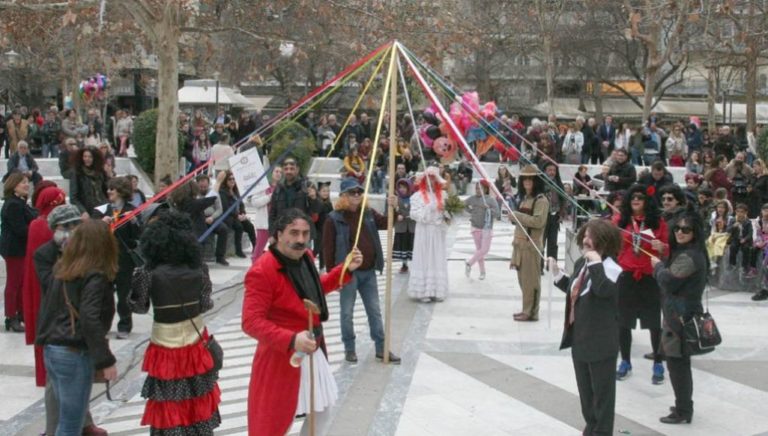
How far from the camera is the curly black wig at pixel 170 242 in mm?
5730

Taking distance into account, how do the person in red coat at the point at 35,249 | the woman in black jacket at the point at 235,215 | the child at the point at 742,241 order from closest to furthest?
the person in red coat at the point at 35,249, the child at the point at 742,241, the woman in black jacket at the point at 235,215

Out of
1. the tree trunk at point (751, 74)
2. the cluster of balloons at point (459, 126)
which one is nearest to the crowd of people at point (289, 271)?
the cluster of balloons at point (459, 126)

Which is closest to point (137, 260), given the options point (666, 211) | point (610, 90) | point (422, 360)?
point (422, 360)

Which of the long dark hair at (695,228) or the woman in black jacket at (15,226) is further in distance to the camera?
the woman in black jacket at (15,226)

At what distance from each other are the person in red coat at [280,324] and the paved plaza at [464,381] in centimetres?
172

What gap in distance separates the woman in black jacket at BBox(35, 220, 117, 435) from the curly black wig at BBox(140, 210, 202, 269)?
0.22 meters

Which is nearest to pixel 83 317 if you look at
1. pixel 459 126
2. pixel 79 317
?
pixel 79 317

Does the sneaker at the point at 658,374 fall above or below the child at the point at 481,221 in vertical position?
below

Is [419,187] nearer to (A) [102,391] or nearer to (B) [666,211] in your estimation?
(B) [666,211]

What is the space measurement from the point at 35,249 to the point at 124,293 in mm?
2039

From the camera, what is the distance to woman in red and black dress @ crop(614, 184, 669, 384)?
26.8 ft

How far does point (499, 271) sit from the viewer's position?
14148 millimetres

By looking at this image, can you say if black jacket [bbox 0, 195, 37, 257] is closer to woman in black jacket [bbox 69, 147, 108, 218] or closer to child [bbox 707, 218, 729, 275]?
woman in black jacket [bbox 69, 147, 108, 218]

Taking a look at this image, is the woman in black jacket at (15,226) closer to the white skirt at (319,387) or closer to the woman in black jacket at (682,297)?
the white skirt at (319,387)
